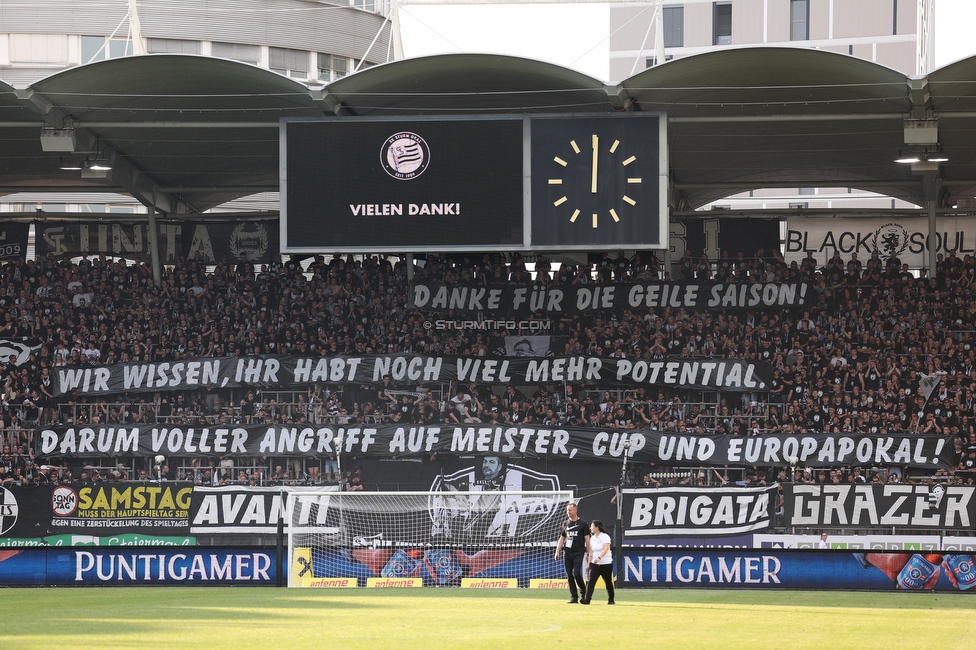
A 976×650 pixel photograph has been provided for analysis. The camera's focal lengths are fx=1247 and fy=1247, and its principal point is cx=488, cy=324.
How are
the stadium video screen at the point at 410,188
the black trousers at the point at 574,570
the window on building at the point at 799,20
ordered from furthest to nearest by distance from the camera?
the window on building at the point at 799,20
the stadium video screen at the point at 410,188
the black trousers at the point at 574,570

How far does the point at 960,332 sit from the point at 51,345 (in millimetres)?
24052

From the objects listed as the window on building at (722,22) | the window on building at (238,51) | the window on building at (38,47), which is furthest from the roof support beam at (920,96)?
the window on building at (38,47)

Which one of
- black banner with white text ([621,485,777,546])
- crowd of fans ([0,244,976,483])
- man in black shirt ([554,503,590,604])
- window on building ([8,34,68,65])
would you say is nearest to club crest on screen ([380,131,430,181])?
crowd of fans ([0,244,976,483])

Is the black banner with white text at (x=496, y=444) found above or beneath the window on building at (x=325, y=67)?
beneath

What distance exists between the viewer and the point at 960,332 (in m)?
31.8

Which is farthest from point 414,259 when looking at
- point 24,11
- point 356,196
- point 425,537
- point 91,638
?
point 24,11

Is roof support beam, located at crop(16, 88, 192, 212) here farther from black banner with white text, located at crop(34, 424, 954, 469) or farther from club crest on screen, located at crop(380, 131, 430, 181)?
club crest on screen, located at crop(380, 131, 430, 181)

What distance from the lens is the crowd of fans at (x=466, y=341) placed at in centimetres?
3069

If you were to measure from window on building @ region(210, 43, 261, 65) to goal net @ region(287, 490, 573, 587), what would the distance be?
35932 mm

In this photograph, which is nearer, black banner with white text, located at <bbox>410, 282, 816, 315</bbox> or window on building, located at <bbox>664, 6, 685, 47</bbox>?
black banner with white text, located at <bbox>410, 282, 816, 315</bbox>

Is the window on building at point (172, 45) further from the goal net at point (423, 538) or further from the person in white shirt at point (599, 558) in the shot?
the person in white shirt at point (599, 558)

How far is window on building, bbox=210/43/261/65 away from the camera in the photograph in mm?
57250

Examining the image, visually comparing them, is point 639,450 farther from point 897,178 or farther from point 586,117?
point 897,178

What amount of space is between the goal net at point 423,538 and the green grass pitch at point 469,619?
5.19ft
